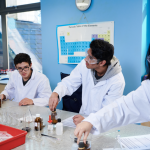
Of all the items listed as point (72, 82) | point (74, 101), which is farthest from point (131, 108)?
point (74, 101)

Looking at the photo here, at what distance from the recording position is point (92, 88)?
203cm

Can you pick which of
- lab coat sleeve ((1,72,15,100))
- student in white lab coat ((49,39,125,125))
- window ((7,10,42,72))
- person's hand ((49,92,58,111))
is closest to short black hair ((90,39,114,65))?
student in white lab coat ((49,39,125,125))

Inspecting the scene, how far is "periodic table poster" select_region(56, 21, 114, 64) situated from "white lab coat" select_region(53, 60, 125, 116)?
2.20ft

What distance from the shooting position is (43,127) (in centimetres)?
150

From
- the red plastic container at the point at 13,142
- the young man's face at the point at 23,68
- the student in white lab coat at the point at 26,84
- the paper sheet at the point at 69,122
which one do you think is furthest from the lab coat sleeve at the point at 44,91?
the red plastic container at the point at 13,142

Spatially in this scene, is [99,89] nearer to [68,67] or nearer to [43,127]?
[43,127]

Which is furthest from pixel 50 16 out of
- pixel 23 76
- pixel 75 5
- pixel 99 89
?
pixel 99 89

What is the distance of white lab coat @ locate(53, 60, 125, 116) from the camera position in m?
1.89

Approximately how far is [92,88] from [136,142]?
904mm

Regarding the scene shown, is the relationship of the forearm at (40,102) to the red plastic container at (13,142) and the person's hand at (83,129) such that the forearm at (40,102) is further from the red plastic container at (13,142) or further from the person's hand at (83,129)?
A: the person's hand at (83,129)

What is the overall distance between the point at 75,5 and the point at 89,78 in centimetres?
129

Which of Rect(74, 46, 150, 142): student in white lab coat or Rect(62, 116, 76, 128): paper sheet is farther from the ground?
Rect(74, 46, 150, 142): student in white lab coat

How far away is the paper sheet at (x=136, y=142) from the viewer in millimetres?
1134

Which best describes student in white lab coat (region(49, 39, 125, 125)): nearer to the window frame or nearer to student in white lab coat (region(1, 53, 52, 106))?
student in white lab coat (region(1, 53, 52, 106))
